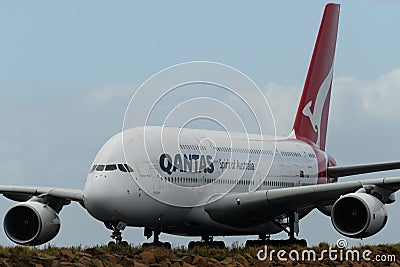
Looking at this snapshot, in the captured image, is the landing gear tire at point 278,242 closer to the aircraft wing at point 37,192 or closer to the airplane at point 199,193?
the airplane at point 199,193

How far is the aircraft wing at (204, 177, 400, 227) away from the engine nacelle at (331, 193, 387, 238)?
→ 103 centimetres

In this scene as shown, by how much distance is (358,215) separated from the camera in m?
33.6

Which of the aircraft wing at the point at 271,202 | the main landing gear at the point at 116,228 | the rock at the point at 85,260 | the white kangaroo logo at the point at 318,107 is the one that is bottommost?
the rock at the point at 85,260

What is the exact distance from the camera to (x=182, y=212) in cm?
3578

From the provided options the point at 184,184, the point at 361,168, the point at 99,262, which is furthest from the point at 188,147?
the point at 99,262

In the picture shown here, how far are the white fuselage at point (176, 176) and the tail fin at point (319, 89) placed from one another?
20.0 feet

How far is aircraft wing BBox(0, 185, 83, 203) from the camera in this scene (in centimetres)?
3619

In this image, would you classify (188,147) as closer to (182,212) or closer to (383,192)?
(182,212)

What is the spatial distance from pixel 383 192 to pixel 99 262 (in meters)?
15.8

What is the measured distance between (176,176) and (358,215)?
618cm

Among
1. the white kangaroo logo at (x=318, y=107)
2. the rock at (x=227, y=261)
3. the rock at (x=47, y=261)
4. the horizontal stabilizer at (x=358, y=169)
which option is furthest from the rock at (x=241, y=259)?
the white kangaroo logo at (x=318, y=107)

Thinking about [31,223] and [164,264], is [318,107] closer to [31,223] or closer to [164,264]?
[31,223]

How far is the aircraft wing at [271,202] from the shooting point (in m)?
35.3

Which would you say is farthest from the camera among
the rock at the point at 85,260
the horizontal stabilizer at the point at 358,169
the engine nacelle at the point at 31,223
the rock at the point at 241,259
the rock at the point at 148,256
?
the horizontal stabilizer at the point at 358,169
